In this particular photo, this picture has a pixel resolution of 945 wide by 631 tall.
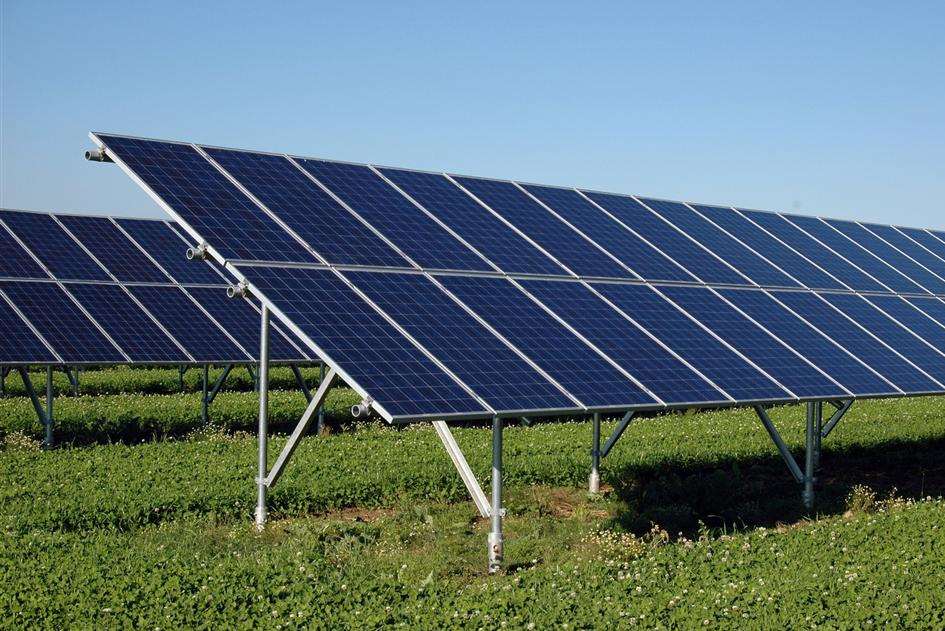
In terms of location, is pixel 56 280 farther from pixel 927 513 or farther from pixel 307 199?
pixel 927 513

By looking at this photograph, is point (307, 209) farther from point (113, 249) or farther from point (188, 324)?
point (113, 249)

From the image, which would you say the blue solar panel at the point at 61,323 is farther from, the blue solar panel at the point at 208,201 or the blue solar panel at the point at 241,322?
the blue solar panel at the point at 208,201

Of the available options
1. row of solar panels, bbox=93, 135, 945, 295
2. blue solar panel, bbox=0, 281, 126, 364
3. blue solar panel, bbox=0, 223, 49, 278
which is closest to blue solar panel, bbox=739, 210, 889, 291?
row of solar panels, bbox=93, 135, 945, 295

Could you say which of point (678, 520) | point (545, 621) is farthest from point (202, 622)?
point (678, 520)

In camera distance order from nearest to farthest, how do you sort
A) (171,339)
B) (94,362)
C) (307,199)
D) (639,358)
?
1. (639,358)
2. (307,199)
3. (94,362)
4. (171,339)

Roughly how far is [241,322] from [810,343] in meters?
13.7

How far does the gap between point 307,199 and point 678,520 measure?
6893mm

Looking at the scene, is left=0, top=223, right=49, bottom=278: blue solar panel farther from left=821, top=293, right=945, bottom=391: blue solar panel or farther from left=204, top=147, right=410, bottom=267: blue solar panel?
left=821, top=293, right=945, bottom=391: blue solar panel

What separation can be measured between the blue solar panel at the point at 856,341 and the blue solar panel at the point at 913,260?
16.6 feet

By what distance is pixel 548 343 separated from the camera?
13.5m

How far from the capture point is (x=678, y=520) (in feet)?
52.1

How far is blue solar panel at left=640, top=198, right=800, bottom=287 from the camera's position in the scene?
63.0 ft

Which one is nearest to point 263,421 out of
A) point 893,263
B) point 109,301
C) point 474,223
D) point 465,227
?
point 465,227

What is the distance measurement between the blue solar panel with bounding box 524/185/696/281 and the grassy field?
11.6ft
